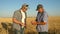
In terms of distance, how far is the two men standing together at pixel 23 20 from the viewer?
8852 mm

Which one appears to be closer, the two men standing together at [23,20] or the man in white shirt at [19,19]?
the two men standing together at [23,20]

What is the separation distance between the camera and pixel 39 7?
8836mm

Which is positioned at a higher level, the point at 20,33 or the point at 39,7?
the point at 39,7

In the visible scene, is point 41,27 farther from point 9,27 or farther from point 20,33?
point 9,27

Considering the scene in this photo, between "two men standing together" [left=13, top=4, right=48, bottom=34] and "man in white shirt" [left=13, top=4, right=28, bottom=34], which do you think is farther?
"man in white shirt" [left=13, top=4, right=28, bottom=34]

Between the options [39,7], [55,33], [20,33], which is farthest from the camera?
[55,33]

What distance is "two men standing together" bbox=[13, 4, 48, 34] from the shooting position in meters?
8.85

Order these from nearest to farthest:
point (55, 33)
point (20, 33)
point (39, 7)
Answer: point (39, 7) → point (20, 33) → point (55, 33)

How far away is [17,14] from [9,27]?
105 inches

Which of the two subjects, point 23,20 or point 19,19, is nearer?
point 19,19

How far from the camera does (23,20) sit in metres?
9.45

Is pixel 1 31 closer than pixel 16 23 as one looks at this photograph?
No

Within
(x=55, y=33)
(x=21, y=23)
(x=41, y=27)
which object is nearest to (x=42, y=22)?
(x=41, y=27)

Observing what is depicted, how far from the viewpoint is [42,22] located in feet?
29.0
